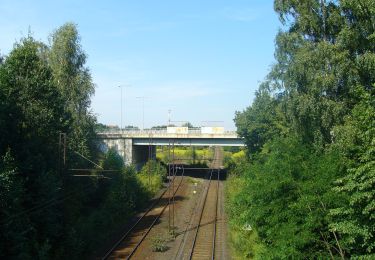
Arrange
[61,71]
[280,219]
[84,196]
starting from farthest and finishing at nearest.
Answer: [61,71], [84,196], [280,219]

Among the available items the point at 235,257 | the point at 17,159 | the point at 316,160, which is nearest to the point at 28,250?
the point at 17,159

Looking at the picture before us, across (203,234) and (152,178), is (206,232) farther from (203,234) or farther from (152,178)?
(152,178)

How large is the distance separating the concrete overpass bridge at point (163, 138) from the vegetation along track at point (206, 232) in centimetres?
1178

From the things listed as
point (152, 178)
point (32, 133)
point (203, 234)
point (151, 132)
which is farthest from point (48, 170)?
point (151, 132)

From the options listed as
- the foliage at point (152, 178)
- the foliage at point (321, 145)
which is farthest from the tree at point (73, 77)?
the foliage at point (321, 145)

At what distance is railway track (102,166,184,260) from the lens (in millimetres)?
27319

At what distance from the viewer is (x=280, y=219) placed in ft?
67.6

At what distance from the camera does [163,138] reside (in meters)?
63.0

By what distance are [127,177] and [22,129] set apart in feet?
58.2

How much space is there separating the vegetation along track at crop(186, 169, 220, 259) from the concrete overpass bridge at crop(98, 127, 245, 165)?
11.8 meters

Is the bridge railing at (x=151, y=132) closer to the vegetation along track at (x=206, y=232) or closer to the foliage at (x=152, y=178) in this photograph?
the foliage at (x=152, y=178)

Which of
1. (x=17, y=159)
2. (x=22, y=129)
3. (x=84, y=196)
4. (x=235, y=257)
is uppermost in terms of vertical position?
Answer: (x=22, y=129)

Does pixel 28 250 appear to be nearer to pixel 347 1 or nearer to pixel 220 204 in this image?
pixel 347 1

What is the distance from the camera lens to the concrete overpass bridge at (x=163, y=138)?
60.9 metres
